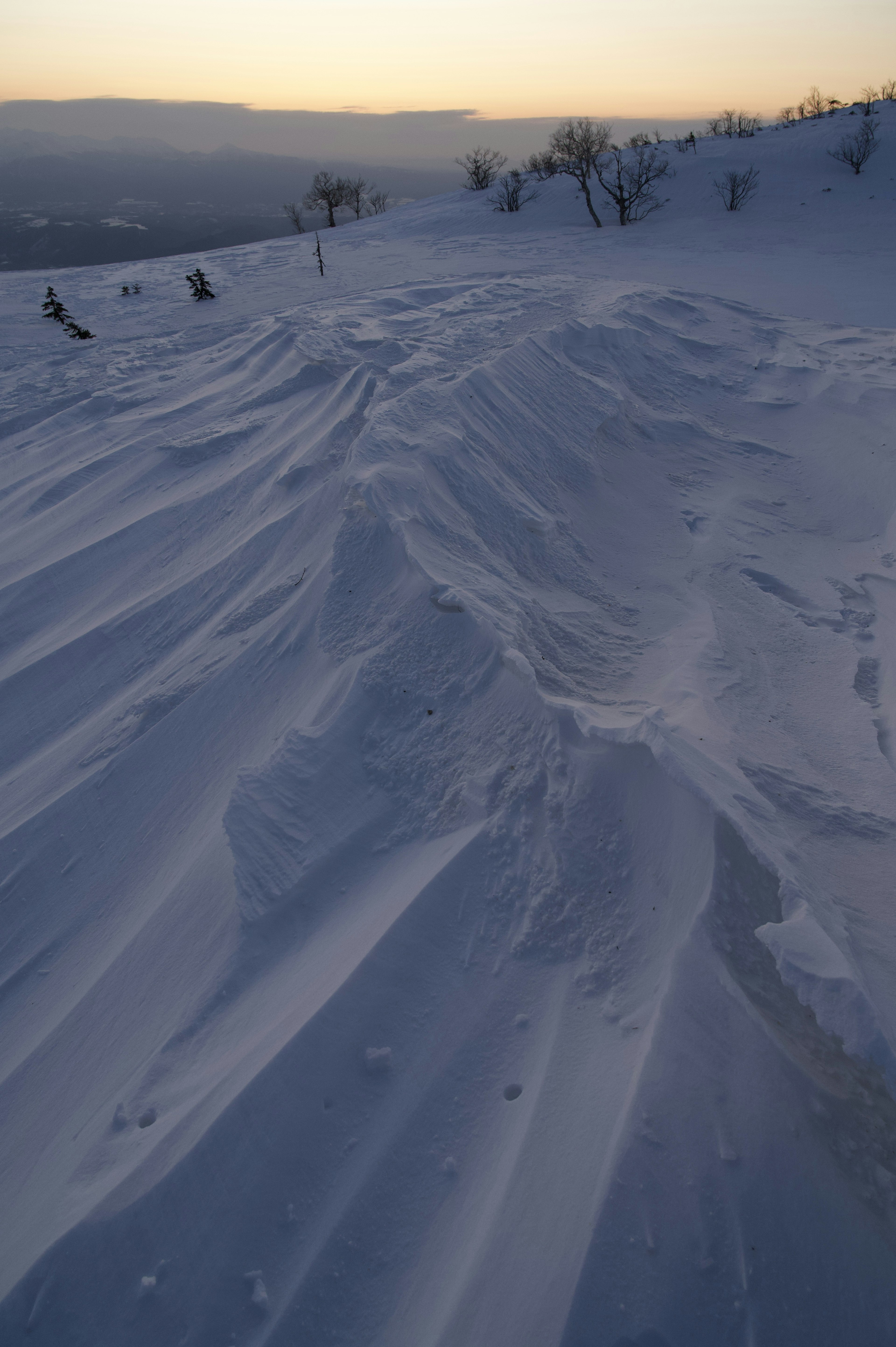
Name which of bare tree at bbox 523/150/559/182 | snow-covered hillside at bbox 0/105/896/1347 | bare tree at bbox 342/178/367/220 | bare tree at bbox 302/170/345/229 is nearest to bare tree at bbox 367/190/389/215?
bare tree at bbox 342/178/367/220

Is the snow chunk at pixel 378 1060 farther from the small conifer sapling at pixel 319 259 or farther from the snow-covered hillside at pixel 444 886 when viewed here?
the small conifer sapling at pixel 319 259

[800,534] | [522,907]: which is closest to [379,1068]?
[522,907]

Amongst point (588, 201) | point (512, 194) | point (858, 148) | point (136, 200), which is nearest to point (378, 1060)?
point (588, 201)

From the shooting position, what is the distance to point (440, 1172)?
139 cm

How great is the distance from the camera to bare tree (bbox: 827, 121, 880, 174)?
14.6 m

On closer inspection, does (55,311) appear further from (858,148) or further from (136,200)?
(136,200)

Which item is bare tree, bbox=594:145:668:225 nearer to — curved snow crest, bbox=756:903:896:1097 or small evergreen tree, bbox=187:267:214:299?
small evergreen tree, bbox=187:267:214:299

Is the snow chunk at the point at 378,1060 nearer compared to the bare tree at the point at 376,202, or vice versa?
the snow chunk at the point at 378,1060

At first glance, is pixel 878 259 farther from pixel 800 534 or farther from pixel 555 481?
pixel 555 481

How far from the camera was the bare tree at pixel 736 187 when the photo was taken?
45.9ft

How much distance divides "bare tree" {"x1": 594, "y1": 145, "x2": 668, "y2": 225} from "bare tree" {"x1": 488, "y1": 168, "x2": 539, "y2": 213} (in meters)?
1.72

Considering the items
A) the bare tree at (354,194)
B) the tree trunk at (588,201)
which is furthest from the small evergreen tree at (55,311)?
Result: the bare tree at (354,194)

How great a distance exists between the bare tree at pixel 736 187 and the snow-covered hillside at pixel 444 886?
521 inches

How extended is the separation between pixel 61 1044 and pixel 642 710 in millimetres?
2064
